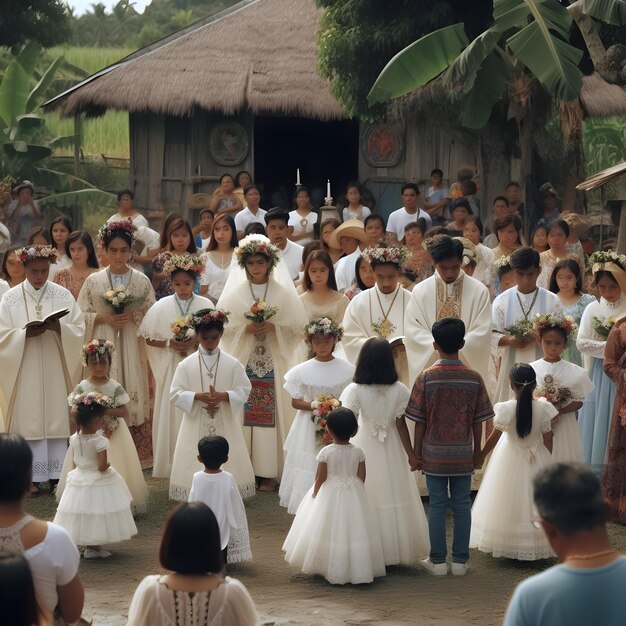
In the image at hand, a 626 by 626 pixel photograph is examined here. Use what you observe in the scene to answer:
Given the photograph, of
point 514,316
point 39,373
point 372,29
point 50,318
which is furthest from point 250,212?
point 514,316

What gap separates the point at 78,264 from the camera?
12.7 m

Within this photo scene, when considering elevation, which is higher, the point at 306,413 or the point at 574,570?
the point at 574,570

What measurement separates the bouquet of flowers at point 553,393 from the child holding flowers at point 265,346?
261cm

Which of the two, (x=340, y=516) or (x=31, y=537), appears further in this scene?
(x=340, y=516)

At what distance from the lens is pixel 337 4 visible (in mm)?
18859

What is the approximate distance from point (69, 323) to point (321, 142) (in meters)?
18.0

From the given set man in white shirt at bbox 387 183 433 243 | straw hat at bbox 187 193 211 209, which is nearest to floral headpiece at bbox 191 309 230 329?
man in white shirt at bbox 387 183 433 243

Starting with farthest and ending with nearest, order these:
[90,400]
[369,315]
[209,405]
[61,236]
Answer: [61,236]
[369,315]
[209,405]
[90,400]

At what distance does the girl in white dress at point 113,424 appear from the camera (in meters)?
10.4

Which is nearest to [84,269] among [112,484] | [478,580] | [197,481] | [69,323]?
[69,323]

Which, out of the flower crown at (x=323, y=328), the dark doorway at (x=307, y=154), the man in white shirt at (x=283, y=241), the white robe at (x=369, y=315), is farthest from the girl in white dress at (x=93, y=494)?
the dark doorway at (x=307, y=154)

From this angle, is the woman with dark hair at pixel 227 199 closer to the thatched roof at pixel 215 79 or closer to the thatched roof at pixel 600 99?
the thatched roof at pixel 215 79

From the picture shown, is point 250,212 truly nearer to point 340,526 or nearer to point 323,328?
point 323,328

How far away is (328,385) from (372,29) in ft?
30.3
